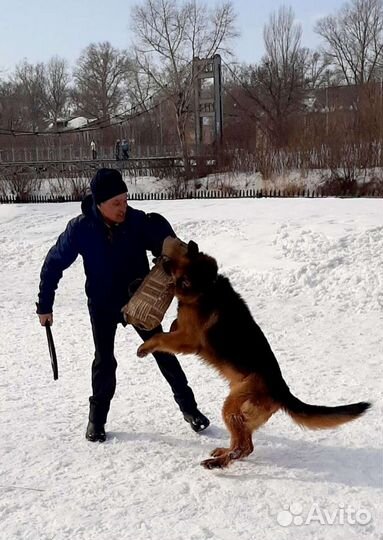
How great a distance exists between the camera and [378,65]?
5094cm

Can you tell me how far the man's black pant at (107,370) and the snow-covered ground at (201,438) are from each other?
7.9 inches

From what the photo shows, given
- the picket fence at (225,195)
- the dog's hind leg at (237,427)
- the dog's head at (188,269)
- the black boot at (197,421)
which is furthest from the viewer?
the picket fence at (225,195)

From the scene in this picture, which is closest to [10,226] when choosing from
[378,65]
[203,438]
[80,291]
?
[80,291]

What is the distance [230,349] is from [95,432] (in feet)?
3.96

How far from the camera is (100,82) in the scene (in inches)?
2554

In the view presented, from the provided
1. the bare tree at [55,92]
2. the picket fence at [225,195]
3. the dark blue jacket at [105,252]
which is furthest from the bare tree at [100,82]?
the dark blue jacket at [105,252]

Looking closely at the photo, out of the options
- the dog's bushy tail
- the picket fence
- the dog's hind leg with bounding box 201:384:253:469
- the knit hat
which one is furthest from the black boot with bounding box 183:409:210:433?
the picket fence

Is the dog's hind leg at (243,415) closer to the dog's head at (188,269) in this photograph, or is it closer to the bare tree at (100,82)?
the dog's head at (188,269)

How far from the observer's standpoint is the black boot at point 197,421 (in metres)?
3.94

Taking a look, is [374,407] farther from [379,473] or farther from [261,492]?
[261,492]

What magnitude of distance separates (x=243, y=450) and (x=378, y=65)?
54470mm

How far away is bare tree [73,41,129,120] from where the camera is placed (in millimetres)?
64062

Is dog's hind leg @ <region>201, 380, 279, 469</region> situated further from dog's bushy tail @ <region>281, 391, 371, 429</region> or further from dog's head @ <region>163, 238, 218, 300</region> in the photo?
dog's head @ <region>163, 238, 218, 300</region>

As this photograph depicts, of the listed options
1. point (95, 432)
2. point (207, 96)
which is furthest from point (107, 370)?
point (207, 96)
